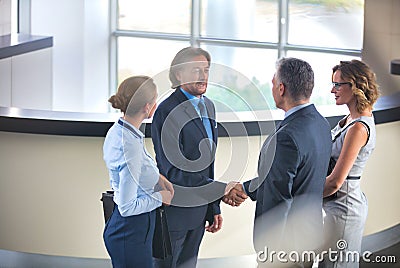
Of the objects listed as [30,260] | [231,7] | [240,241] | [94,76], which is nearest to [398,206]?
[240,241]

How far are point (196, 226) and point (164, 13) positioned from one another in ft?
19.1

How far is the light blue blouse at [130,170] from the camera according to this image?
2811mm

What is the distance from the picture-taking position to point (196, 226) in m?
3.17

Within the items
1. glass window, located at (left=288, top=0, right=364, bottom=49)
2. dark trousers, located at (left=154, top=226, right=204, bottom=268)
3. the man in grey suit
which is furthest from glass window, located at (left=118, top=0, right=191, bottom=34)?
the man in grey suit

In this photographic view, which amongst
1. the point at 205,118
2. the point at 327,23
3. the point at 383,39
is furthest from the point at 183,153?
the point at 327,23

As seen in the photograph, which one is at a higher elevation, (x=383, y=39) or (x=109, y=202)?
(x=383, y=39)

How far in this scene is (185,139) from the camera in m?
3.00

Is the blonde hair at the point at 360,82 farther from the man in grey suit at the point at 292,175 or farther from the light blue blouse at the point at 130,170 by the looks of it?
the light blue blouse at the point at 130,170

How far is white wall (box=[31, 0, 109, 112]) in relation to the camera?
774 cm

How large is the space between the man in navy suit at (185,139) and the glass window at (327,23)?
13.7ft

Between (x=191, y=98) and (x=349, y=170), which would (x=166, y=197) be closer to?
(x=191, y=98)

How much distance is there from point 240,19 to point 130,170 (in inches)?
216

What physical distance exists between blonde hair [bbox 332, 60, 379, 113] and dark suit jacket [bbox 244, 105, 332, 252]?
208 millimetres

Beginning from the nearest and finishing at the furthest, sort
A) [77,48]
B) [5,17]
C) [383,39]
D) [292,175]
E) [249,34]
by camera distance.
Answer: [292,175]
[383,39]
[5,17]
[249,34]
[77,48]
